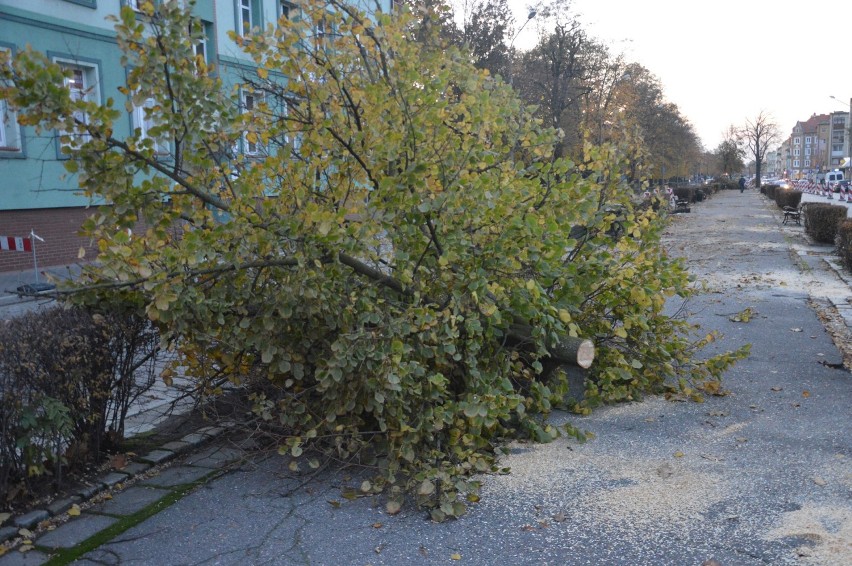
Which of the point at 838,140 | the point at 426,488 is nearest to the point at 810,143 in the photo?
the point at 838,140

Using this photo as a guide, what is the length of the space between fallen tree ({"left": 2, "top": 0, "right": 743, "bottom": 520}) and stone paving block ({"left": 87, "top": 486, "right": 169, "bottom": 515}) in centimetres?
75

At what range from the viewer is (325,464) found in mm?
4770

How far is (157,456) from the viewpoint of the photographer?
4.97 m

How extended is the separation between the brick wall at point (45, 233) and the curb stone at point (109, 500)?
42.3 feet

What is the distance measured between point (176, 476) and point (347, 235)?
179cm

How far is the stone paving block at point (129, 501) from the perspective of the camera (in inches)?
166

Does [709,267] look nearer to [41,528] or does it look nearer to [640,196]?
[640,196]

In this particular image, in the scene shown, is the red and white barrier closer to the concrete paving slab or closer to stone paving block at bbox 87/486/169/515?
the concrete paving slab

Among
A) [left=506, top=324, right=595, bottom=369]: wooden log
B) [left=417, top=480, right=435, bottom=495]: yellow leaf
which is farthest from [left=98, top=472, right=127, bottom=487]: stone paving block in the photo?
[left=506, top=324, right=595, bottom=369]: wooden log

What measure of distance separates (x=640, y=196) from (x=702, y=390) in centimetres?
178

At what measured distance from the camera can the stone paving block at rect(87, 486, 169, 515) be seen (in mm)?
4227

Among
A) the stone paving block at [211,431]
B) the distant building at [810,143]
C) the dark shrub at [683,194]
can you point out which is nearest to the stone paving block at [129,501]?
the stone paving block at [211,431]

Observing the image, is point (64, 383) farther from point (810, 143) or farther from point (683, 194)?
point (810, 143)

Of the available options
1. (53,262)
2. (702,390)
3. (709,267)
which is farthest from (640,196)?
(53,262)
